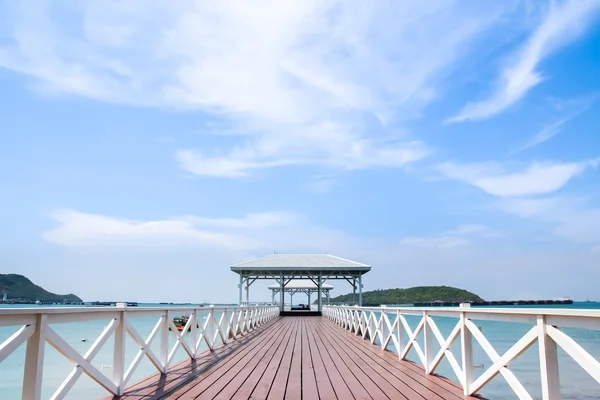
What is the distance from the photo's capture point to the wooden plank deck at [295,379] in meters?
3.79

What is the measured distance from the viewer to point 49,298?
70438 mm

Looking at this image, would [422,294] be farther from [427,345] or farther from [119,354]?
[119,354]

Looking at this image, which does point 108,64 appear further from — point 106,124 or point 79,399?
point 79,399

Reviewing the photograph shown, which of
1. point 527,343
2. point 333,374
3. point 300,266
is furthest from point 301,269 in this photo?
point 527,343

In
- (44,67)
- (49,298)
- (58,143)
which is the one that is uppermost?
(44,67)

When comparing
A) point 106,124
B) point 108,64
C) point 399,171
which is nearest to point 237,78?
point 108,64

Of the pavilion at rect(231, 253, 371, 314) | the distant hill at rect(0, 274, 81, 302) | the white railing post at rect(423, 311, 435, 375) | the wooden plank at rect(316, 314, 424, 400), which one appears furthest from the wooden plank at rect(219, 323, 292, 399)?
the distant hill at rect(0, 274, 81, 302)

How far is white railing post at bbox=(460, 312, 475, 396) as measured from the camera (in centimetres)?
377

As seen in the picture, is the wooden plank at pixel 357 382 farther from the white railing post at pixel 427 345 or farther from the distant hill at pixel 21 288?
the distant hill at pixel 21 288

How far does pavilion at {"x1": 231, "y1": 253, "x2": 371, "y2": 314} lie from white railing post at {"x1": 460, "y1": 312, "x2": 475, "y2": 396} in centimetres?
1647

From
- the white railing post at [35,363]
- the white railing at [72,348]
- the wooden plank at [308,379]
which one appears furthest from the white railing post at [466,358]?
the white railing post at [35,363]

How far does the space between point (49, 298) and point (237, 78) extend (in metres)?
76.0

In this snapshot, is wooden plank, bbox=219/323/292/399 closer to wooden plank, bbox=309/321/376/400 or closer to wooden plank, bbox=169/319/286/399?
wooden plank, bbox=169/319/286/399

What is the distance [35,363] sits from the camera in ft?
8.33
